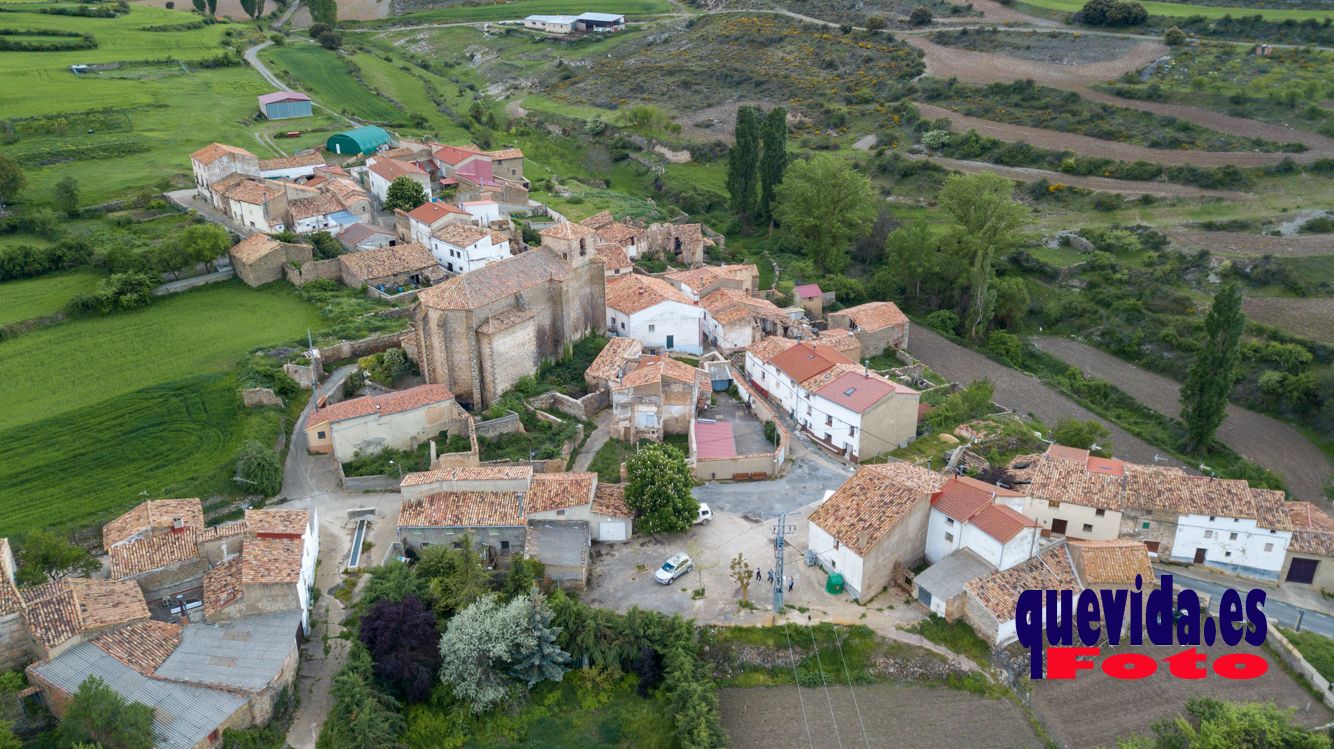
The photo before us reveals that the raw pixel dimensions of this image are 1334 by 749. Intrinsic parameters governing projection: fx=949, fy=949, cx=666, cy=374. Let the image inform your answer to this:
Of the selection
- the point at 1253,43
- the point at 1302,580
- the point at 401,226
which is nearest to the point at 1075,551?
the point at 1302,580

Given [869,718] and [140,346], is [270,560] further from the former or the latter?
[140,346]

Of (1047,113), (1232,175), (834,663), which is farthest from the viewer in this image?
(1047,113)

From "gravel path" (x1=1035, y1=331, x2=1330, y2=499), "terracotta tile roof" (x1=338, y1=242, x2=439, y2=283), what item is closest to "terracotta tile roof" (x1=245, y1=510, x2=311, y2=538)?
"terracotta tile roof" (x1=338, y1=242, x2=439, y2=283)

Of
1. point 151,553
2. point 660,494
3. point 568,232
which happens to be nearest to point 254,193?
point 568,232

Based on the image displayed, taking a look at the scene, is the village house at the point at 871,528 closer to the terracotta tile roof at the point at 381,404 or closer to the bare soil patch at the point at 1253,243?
the terracotta tile roof at the point at 381,404

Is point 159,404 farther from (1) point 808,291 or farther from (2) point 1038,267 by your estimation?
(2) point 1038,267

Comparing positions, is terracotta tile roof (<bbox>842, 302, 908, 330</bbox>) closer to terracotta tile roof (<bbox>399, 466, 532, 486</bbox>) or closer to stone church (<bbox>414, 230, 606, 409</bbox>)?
stone church (<bbox>414, 230, 606, 409</bbox>)
